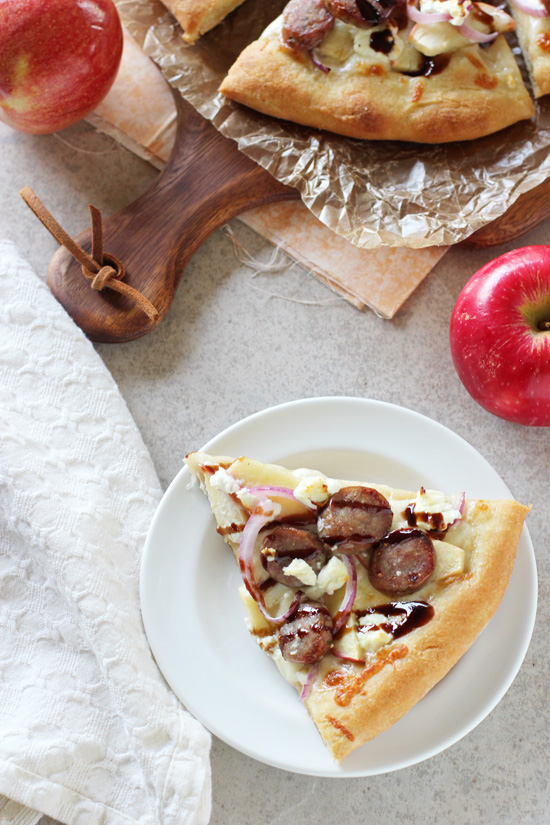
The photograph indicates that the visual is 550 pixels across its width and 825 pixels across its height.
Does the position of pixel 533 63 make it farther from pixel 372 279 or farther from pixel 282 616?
pixel 282 616

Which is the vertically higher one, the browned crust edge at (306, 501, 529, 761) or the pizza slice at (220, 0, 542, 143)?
the pizza slice at (220, 0, 542, 143)

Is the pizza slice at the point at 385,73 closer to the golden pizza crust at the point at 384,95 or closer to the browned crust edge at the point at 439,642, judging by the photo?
the golden pizza crust at the point at 384,95

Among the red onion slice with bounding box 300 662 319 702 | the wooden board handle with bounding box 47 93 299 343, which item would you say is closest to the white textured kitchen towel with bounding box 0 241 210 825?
the wooden board handle with bounding box 47 93 299 343

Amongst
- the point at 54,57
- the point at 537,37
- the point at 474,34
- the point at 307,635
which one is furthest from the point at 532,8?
the point at 307,635

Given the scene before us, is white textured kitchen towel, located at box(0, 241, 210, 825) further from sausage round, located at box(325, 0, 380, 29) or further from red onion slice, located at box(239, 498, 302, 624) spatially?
sausage round, located at box(325, 0, 380, 29)

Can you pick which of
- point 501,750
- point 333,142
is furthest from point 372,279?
point 501,750

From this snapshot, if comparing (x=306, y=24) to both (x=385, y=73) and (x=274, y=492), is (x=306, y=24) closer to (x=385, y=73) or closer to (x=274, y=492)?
(x=385, y=73)

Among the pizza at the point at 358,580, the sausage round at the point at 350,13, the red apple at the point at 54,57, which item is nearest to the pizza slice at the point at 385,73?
the sausage round at the point at 350,13
